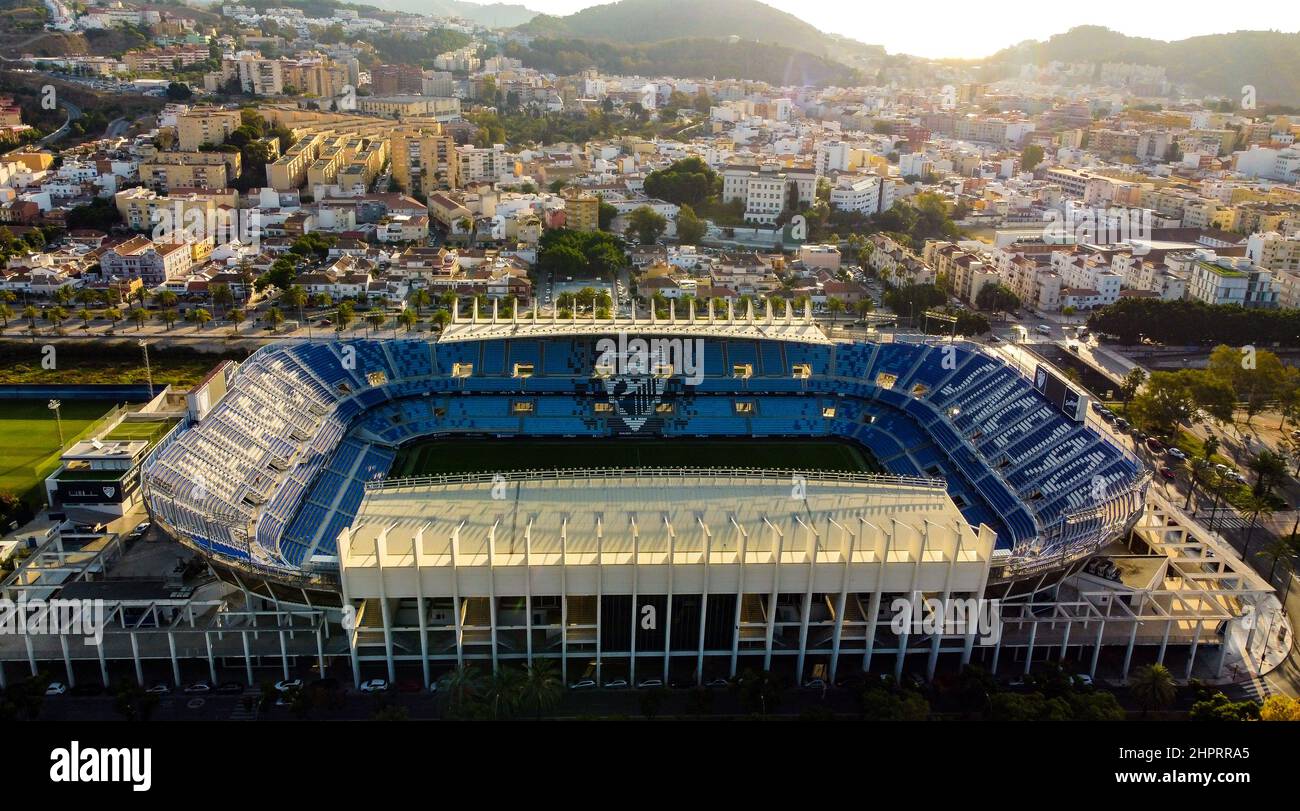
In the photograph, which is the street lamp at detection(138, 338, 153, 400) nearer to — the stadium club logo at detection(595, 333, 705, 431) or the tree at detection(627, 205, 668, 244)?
the stadium club logo at detection(595, 333, 705, 431)

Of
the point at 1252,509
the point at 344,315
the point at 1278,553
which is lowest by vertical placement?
the point at 1278,553

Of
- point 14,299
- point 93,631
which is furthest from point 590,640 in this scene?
point 14,299

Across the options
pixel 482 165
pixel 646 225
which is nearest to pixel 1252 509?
pixel 646 225

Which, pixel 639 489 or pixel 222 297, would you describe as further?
pixel 222 297

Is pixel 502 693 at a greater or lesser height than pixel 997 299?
lesser

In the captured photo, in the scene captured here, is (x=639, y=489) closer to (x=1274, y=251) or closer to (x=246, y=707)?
(x=246, y=707)

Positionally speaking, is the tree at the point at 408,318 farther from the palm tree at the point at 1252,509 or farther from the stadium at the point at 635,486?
the palm tree at the point at 1252,509

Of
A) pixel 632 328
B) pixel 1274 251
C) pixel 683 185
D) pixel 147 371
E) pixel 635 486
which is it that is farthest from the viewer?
pixel 683 185
